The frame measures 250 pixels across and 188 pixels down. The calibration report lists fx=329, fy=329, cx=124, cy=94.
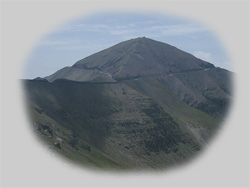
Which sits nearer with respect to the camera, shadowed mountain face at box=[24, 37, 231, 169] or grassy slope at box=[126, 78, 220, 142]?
shadowed mountain face at box=[24, 37, 231, 169]

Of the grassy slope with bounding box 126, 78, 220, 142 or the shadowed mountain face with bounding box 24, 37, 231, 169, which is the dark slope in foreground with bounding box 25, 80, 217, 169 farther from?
the grassy slope with bounding box 126, 78, 220, 142

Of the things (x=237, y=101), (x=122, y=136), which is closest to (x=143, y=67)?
(x=237, y=101)

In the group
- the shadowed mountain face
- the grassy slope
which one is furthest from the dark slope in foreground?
the grassy slope

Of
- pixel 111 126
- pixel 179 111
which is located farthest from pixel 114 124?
pixel 179 111

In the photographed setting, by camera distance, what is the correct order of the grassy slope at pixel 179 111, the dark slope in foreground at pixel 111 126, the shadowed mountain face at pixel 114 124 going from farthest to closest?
1. the grassy slope at pixel 179 111
2. the dark slope in foreground at pixel 111 126
3. the shadowed mountain face at pixel 114 124

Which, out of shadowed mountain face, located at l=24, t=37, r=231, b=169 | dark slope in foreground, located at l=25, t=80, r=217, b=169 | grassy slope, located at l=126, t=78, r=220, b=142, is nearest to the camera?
shadowed mountain face, located at l=24, t=37, r=231, b=169

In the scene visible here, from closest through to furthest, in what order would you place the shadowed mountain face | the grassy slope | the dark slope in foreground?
the shadowed mountain face
the dark slope in foreground
the grassy slope

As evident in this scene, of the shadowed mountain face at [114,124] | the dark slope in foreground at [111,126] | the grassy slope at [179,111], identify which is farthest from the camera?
the grassy slope at [179,111]

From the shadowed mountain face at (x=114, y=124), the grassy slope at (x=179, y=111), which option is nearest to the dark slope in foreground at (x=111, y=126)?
the shadowed mountain face at (x=114, y=124)

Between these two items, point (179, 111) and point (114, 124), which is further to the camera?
point (179, 111)

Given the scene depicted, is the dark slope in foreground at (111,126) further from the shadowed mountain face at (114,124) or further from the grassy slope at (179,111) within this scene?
the grassy slope at (179,111)

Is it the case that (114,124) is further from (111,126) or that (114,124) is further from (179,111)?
(179,111)

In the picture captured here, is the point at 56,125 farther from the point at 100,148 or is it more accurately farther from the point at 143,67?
the point at 143,67

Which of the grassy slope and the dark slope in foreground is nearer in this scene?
the dark slope in foreground
